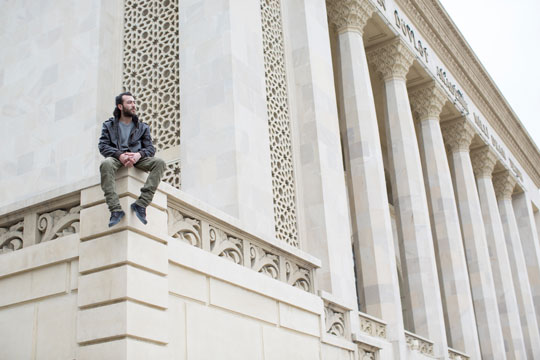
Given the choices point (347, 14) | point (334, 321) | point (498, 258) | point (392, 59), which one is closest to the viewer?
point (334, 321)

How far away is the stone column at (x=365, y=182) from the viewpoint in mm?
16484

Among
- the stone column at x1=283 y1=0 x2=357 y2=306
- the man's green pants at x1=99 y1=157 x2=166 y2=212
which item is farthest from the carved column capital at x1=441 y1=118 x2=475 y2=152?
the man's green pants at x1=99 y1=157 x2=166 y2=212

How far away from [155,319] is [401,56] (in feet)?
50.9

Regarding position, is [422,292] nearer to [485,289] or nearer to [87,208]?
[485,289]

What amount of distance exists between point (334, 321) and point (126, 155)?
590 centimetres

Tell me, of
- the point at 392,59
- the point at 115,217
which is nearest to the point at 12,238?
the point at 115,217

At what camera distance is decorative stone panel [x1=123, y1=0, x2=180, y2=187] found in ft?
43.8

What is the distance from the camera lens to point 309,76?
15.2m

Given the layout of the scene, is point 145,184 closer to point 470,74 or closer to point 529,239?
point 470,74

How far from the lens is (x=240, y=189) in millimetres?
11914

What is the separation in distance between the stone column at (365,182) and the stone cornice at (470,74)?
13.5 ft

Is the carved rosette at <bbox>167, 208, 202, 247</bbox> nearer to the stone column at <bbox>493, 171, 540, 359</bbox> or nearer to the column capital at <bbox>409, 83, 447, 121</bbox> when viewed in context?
the column capital at <bbox>409, 83, 447, 121</bbox>

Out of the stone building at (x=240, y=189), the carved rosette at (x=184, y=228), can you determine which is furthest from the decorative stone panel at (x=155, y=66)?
the carved rosette at (x=184, y=228)

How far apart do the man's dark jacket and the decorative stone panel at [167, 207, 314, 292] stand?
838mm
